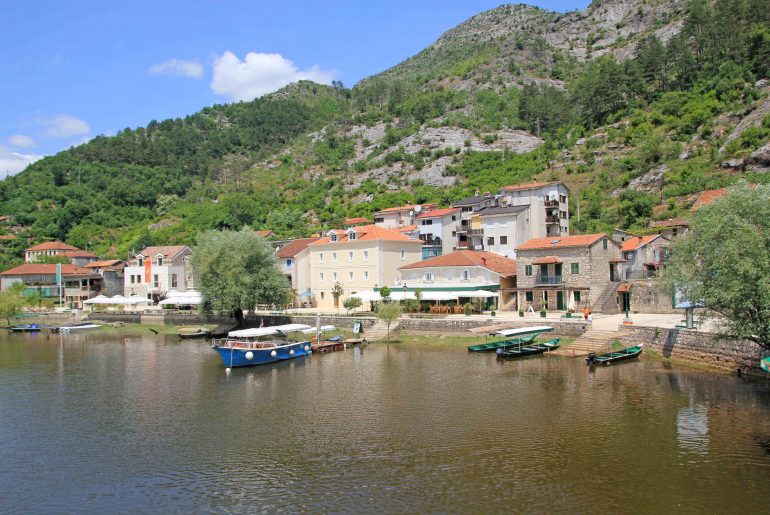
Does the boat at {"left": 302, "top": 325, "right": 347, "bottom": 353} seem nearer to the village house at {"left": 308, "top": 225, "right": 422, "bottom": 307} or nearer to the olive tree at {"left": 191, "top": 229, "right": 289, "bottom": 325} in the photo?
the olive tree at {"left": 191, "top": 229, "right": 289, "bottom": 325}

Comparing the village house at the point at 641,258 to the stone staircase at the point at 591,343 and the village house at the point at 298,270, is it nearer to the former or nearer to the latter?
the stone staircase at the point at 591,343

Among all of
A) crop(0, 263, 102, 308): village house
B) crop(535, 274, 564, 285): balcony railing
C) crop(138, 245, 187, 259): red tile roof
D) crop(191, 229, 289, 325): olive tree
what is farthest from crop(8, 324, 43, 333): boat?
crop(535, 274, 564, 285): balcony railing

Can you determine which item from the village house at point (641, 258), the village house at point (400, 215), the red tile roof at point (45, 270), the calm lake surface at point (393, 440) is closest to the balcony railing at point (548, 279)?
the village house at point (641, 258)

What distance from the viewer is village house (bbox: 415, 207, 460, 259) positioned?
7656 cm

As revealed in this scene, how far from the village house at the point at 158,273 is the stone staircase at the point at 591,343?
60.5 meters

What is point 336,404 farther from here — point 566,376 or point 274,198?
point 274,198

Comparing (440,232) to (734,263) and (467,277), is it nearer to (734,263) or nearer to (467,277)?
(467,277)

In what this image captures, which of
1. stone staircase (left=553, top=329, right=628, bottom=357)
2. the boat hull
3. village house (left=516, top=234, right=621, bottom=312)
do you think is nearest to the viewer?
stone staircase (left=553, top=329, right=628, bottom=357)

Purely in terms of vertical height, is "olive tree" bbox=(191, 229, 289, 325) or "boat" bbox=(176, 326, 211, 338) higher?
"olive tree" bbox=(191, 229, 289, 325)

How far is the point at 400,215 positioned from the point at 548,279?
40.1 meters

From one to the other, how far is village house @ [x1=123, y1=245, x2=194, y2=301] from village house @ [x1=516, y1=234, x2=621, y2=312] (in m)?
52.1

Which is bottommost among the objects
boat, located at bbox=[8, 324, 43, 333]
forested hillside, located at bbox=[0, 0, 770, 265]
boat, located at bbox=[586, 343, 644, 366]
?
boat, located at bbox=[586, 343, 644, 366]

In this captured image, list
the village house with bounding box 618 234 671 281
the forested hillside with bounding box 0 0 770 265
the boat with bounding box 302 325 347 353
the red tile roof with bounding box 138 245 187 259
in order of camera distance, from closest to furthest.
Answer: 1. the boat with bounding box 302 325 347 353
2. the village house with bounding box 618 234 671 281
3. the forested hillside with bounding box 0 0 770 265
4. the red tile roof with bounding box 138 245 187 259

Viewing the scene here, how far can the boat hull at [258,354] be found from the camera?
40250 mm
